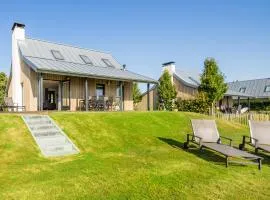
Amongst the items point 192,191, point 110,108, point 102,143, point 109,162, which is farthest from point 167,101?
point 192,191

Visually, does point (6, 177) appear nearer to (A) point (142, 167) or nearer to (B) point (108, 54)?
(A) point (142, 167)

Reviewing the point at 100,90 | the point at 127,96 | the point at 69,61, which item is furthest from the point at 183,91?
the point at 69,61

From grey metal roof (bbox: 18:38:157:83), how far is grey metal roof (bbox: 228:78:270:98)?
26.7 metres

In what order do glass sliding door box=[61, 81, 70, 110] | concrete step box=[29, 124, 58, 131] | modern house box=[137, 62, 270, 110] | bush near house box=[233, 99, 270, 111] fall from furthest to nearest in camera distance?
bush near house box=[233, 99, 270, 111]
modern house box=[137, 62, 270, 110]
glass sliding door box=[61, 81, 70, 110]
concrete step box=[29, 124, 58, 131]

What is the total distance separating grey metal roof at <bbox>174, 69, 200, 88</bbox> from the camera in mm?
33812

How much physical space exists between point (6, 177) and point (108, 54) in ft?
73.3

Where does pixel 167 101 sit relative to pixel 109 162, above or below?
above

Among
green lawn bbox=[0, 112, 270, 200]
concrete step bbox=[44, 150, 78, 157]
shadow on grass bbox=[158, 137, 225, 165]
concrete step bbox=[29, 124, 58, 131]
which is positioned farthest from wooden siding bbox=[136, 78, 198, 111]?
concrete step bbox=[44, 150, 78, 157]

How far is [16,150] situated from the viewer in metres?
9.16

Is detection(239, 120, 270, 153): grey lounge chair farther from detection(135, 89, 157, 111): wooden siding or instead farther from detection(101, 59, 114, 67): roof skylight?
detection(135, 89, 157, 111): wooden siding

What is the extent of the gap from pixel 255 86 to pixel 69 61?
34260 mm

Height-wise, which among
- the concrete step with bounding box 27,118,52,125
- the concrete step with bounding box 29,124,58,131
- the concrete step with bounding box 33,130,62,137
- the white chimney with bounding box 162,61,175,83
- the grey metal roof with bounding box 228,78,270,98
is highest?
the white chimney with bounding box 162,61,175,83

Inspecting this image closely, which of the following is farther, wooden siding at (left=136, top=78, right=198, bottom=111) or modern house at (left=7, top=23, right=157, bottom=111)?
wooden siding at (left=136, top=78, right=198, bottom=111)

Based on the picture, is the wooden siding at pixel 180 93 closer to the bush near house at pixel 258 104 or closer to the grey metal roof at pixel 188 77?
the grey metal roof at pixel 188 77
